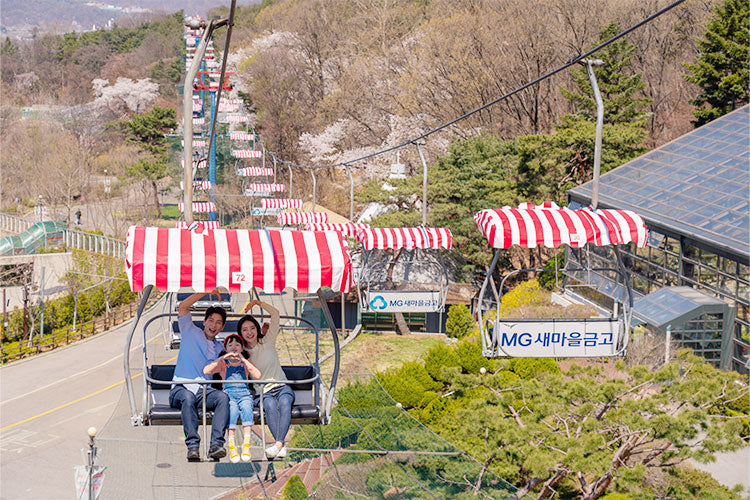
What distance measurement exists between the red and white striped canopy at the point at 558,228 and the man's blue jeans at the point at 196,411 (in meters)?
4.19

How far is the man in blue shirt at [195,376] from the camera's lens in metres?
8.30

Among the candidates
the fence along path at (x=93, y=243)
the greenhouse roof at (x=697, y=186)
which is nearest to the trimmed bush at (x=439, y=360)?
the greenhouse roof at (x=697, y=186)

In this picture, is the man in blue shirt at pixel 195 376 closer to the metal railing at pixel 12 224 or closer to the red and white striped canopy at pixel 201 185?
the red and white striped canopy at pixel 201 185

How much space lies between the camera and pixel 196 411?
8.54 meters

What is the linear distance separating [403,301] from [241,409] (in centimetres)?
1155

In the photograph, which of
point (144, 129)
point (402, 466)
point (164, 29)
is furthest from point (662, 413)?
point (164, 29)

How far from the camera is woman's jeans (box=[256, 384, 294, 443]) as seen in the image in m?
8.55

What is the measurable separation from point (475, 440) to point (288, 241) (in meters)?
7.39

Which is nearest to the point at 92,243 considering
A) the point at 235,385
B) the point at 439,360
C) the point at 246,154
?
the point at 246,154

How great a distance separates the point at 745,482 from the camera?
1471cm

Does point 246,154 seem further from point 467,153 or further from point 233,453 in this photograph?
point 233,453

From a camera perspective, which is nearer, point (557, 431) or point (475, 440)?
point (557, 431)

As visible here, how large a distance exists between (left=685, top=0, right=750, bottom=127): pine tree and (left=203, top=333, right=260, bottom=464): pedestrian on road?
32.0m

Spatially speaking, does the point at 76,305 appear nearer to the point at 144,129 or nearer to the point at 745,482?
the point at 745,482
